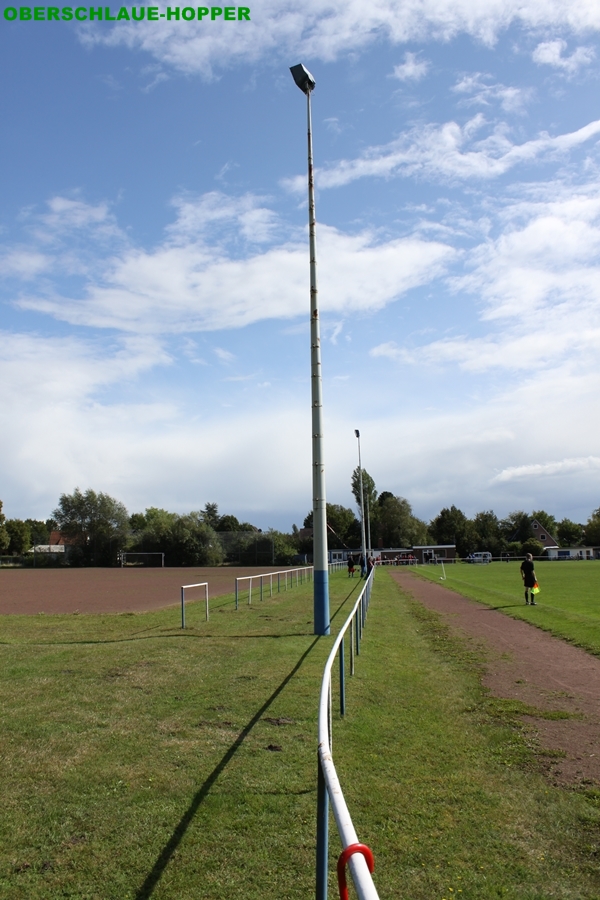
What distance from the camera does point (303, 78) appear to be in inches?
616

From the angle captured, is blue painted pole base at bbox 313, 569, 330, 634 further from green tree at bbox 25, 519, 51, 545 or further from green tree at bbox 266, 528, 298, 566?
green tree at bbox 25, 519, 51, 545

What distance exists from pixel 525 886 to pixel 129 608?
1979 cm

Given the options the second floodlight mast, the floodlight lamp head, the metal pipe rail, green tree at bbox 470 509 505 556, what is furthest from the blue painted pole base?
green tree at bbox 470 509 505 556

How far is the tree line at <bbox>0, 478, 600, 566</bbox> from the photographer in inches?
3386

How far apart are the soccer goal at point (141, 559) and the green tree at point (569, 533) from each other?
287 ft

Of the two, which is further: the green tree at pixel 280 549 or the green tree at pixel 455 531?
the green tree at pixel 455 531

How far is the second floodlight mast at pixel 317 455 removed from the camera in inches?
547

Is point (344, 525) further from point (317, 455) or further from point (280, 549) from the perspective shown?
point (317, 455)

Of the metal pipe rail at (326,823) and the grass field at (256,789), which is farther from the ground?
the metal pipe rail at (326,823)

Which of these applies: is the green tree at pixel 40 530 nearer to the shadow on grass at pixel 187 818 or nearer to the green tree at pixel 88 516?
the green tree at pixel 88 516

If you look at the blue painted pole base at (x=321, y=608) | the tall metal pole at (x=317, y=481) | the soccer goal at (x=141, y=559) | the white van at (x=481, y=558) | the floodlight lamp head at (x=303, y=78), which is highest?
the floodlight lamp head at (x=303, y=78)

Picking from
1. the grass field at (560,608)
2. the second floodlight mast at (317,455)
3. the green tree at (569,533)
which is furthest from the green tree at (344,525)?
the second floodlight mast at (317,455)

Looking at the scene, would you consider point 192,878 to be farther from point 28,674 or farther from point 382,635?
point 382,635

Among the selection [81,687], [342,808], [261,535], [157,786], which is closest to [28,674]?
[81,687]
